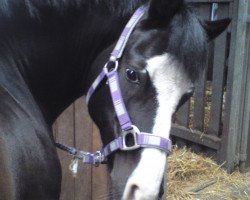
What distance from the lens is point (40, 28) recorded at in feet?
5.34

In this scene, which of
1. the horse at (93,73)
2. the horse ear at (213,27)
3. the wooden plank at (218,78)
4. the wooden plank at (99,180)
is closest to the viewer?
the horse at (93,73)

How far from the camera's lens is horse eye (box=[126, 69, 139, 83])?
1.56 metres

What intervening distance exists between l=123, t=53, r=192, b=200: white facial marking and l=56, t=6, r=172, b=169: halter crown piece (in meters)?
0.03

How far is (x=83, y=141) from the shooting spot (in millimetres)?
2732

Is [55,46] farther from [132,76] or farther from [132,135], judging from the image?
[132,135]

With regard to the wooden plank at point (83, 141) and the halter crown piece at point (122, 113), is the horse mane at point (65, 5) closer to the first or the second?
the halter crown piece at point (122, 113)

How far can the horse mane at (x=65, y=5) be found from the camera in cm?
155

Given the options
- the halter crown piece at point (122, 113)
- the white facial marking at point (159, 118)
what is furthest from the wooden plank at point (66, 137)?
the white facial marking at point (159, 118)

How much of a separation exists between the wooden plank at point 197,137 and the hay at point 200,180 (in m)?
0.14

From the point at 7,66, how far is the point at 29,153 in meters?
0.33

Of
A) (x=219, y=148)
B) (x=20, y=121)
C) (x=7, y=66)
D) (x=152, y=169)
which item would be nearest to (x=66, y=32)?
(x=7, y=66)

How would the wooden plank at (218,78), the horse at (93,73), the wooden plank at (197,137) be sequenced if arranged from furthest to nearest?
the wooden plank at (197,137) → the wooden plank at (218,78) → the horse at (93,73)

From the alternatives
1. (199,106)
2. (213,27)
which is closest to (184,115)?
(199,106)

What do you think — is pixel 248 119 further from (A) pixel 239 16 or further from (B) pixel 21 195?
(B) pixel 21 195
